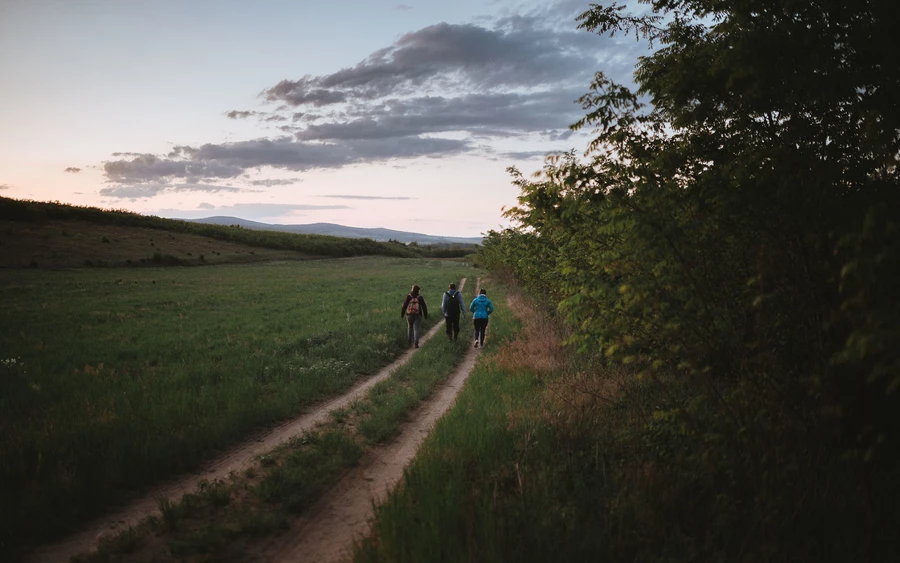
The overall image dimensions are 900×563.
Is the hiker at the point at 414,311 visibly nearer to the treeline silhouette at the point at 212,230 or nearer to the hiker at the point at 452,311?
the hiker at the point at 452,311

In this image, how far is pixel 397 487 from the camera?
6.05m

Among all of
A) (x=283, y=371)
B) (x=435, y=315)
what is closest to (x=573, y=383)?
(x=283, y=371)

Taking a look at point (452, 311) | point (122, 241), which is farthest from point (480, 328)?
point (122, 241)

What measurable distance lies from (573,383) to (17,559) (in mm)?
8353

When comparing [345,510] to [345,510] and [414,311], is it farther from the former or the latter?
[414,311]

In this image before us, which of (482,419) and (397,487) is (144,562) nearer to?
(397,487)

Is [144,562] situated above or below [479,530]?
below

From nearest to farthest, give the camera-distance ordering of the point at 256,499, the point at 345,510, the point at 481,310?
1. the point at 345,510
2. the point at 256,499
3. the point at 481,310

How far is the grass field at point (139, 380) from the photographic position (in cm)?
669

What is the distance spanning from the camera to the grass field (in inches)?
263

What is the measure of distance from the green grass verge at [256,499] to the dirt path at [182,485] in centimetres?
28

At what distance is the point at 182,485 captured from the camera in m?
6.89

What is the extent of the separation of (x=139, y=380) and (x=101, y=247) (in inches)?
2312

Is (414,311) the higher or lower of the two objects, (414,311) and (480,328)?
the higher
